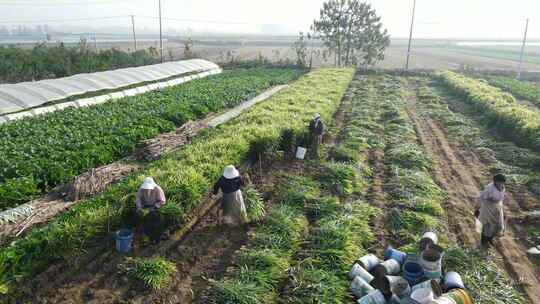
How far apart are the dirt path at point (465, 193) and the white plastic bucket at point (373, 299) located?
8.30 ft

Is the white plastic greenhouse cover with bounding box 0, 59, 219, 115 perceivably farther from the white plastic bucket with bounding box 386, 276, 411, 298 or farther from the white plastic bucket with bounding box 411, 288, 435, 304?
the white plastic bucket with bounding box 411, 288, 435, 304

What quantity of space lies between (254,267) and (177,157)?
4.63m

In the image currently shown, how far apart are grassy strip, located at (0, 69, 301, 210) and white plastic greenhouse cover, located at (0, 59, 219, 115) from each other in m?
1.56

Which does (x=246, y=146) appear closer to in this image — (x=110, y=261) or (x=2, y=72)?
(x=110, y=261)

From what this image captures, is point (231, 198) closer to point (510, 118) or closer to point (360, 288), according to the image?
point (360, 288)

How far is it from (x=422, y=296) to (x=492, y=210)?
10.8 ft

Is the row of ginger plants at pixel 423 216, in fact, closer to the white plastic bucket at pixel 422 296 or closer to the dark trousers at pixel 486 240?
the dark trousers at pixel 486 240

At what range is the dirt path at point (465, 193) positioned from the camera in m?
6.45

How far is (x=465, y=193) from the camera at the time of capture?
9617mm

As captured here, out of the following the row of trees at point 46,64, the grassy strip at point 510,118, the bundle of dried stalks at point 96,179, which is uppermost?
the row of trees at point 46,64

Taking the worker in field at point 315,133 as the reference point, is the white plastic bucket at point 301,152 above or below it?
below

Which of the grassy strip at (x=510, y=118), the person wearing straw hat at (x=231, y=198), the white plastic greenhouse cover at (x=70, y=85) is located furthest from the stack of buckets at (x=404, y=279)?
the white plastic greenhouse cover at (x=70, y=85)

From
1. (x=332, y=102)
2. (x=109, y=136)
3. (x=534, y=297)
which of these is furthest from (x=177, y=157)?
(x=332, y=102)

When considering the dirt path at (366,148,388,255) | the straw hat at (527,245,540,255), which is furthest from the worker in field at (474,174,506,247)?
the dirt path at (366,148,388,255)
